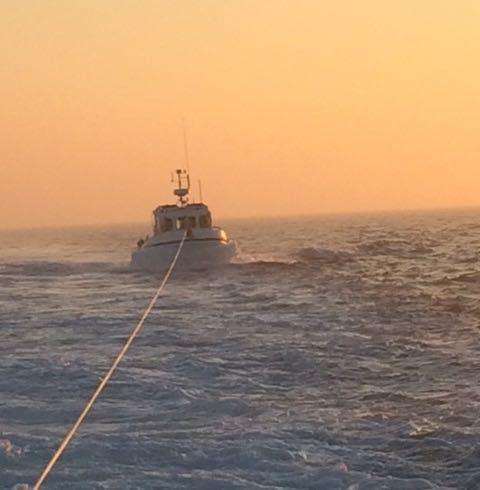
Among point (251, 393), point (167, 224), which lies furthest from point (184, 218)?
point (251, 393)

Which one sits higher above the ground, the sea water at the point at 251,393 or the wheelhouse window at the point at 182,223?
the wheelhouse window at the point at 182,223

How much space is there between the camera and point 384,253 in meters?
53.8

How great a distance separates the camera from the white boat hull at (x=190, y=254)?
38.4m

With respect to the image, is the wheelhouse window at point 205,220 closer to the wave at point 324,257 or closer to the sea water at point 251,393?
the wave at point 324,257

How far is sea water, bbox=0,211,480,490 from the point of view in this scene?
26.9ft

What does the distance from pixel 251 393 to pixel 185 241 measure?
88.8 ft

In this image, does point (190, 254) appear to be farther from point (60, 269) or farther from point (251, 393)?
point (251, 393)

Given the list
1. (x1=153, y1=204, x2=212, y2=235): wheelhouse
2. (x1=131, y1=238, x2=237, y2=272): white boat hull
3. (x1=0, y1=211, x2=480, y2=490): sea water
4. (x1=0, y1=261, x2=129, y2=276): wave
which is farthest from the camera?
(x1=0, y1=261, x2=129, y2=276): wave

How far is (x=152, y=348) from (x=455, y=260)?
31.7 m

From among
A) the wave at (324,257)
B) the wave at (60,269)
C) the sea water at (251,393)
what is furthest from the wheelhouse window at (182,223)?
the sea water at (251,393)

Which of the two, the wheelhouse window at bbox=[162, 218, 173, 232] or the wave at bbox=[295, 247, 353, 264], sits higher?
the wheelhouse window at bbox=[162, 218, 173, 232]

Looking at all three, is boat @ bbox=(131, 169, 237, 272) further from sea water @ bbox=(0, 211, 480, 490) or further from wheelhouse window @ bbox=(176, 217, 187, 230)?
sea water @ bbox=(0, 211, 480, 490)

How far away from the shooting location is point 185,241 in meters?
38.5

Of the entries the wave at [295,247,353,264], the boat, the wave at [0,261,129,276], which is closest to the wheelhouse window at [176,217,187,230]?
the boat
